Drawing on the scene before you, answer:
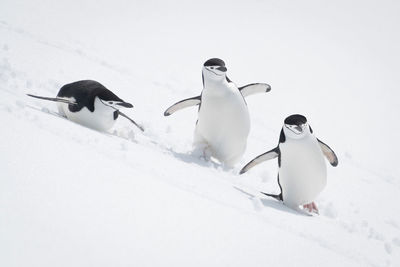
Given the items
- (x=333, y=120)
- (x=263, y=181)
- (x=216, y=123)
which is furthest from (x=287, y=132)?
(x=333, y=120)

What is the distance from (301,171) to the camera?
18.8 feet

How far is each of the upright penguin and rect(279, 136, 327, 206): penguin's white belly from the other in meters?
0.87

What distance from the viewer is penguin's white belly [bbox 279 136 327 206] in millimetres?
5695

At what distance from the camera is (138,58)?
1570cm

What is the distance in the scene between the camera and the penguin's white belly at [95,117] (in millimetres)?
5812

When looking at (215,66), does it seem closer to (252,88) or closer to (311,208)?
(252,88)

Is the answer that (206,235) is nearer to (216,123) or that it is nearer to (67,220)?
(67,220)

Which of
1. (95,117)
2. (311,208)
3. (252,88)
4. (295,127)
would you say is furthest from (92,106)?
(311,208)

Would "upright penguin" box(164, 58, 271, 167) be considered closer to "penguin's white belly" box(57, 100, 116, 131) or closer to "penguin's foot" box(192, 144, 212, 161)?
"penguin's foot" box(192, 144, 212, 161)

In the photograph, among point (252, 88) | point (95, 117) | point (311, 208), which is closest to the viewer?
point (95, 117)

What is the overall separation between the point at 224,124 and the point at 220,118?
87 mm

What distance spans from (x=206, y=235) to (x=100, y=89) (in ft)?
9.41

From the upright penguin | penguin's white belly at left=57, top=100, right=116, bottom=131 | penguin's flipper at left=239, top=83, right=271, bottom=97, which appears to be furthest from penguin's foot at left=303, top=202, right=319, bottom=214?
penguin's white belly at left=57, top=100, right=116, bottom=131

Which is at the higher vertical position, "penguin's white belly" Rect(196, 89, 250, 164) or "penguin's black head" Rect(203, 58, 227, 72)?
"penguin's black head" Rect(203, 58, 227, 72)
